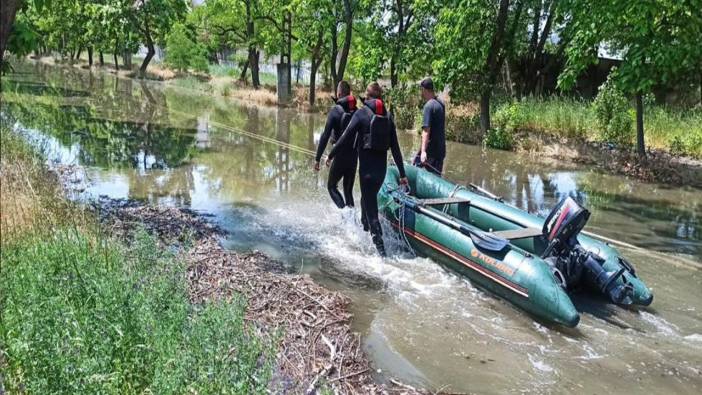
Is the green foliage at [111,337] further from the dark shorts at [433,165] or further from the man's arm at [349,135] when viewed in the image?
the dark shorts at [433,165]

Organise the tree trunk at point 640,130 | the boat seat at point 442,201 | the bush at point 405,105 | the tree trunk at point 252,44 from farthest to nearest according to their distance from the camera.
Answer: the tree trunk at point 252,44 < the bush at point 405,105 < the tree trunk at point 640,130 < the boat seat at point 442,201

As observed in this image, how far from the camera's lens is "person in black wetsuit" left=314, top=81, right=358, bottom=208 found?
6.94 metres

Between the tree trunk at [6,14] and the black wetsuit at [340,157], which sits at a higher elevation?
the tree trunk at [6,14]

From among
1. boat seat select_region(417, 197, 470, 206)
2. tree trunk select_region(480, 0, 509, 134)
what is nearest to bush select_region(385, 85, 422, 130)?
tree trunk select_region(480, 0, 509, 134)

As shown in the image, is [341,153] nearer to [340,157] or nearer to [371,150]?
[340,157]

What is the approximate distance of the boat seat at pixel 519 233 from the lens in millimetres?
5781

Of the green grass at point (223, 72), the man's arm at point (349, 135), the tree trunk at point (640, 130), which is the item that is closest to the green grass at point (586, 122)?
the tree trunk at point (640, 130)

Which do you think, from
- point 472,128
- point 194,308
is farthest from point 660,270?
point 472,128

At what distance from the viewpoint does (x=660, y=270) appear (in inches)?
262

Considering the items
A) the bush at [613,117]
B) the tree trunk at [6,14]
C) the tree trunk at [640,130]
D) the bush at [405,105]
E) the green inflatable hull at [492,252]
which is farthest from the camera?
the bush at [405,105]

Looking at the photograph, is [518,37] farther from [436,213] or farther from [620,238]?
[436,213]

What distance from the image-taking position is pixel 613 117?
13734 millimetres

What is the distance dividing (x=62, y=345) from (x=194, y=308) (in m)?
0.98

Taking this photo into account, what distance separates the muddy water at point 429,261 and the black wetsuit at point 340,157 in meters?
Result: 0.56
